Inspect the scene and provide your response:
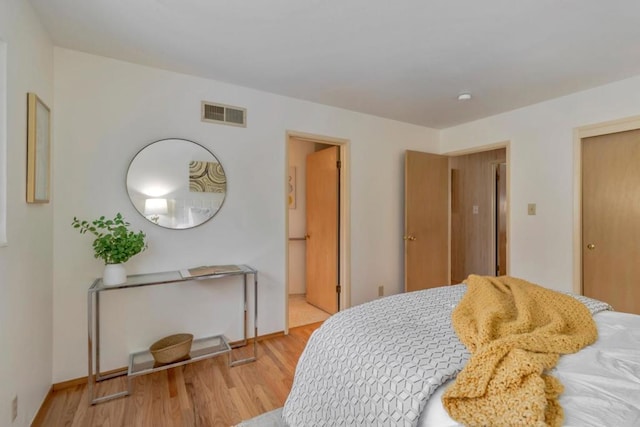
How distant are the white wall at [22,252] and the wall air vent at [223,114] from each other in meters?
0.99

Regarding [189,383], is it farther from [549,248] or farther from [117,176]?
[549,248]

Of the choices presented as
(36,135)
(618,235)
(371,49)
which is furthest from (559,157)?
(36,135)

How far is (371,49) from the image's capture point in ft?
6.80

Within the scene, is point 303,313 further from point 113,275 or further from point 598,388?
point 598,388

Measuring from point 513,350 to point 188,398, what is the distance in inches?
75.7

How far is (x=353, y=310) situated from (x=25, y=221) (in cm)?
176

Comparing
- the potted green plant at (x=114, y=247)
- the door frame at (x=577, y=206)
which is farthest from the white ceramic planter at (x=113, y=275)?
the door frame at (x=577, y=206)

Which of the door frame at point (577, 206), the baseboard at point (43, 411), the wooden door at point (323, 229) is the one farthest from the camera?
the wooden door at point (323, 229)

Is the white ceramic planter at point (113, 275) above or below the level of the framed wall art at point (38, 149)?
below

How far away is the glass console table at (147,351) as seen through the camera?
1943 millimetres

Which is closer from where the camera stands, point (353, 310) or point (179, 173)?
point (353, 310)

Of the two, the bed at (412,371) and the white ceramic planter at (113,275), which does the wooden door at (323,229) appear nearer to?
the bed at (412,371)

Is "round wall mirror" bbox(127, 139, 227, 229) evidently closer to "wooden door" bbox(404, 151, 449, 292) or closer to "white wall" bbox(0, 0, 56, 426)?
"white wall" bbox(0, 0, 56, 426)

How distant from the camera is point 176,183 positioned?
7.99ft
